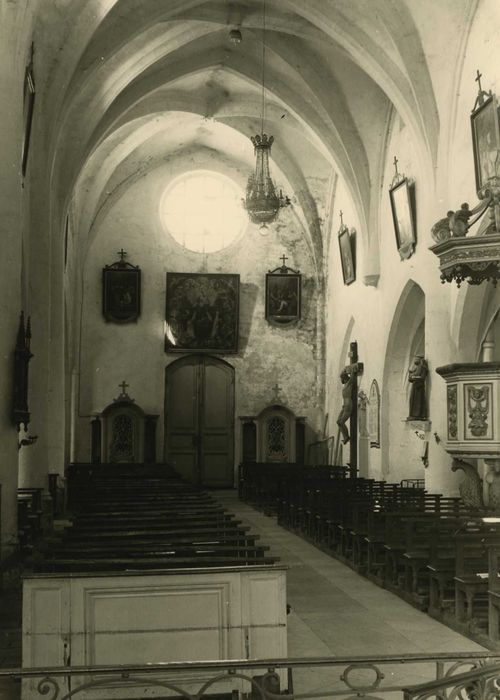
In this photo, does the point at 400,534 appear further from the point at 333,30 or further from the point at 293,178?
the point at 293,178

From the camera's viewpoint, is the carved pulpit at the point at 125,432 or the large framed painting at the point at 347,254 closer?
the large framed painting at the point at 347,254

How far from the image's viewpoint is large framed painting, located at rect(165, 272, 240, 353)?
23.1 meters

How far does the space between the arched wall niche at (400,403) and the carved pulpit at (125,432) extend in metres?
6.73

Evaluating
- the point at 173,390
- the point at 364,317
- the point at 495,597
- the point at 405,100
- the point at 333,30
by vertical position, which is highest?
the point at 333,30

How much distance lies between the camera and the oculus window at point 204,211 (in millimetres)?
23781

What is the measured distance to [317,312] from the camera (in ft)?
78.3

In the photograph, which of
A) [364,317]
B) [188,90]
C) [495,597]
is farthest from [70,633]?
[188,90]

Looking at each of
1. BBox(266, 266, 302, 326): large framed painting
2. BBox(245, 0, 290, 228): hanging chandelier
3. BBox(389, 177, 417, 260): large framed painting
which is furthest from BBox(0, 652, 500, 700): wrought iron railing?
BBox(266, 266, 302, 326): large framed painting

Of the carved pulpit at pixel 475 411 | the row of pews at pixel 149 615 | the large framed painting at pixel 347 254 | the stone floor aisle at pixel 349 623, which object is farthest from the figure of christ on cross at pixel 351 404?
the row of pews at pixel 149 615

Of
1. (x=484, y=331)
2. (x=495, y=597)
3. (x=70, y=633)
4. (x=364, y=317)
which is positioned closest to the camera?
(x=70, y=633)

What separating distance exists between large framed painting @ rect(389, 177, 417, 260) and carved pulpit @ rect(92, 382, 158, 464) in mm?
8560

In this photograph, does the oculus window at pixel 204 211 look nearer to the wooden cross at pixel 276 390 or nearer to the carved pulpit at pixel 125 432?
the wooden cross at pixel 276 390

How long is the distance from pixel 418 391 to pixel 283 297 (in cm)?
866

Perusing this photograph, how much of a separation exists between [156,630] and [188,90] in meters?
17.3
